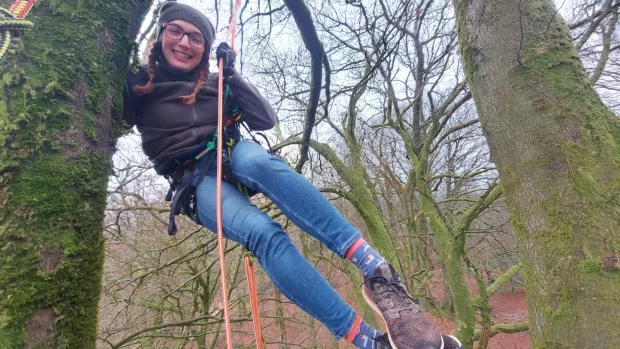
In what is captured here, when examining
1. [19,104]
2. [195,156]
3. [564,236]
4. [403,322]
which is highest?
[195,156]

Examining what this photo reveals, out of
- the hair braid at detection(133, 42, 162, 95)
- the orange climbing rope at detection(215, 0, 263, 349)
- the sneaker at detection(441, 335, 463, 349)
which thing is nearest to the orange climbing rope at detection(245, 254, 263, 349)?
the orange climbing rope at detection(215, 0, 263, 349)

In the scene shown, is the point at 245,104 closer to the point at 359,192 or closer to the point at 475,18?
the point at 475,18

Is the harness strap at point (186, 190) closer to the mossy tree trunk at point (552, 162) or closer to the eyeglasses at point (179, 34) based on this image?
the eyeglasses at point (179, 34)

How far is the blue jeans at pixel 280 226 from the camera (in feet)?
4.74

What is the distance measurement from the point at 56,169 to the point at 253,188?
0.87 m

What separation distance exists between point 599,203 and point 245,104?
1528mm

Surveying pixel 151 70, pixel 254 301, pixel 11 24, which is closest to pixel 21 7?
pixel 11 24

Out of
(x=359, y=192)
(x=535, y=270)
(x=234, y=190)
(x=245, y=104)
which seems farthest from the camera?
(x=359, y=192)

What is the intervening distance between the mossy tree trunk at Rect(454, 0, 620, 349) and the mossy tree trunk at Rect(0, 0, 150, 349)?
4.78 ft

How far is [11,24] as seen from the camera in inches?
38.8

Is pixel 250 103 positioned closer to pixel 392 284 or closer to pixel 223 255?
pixel 223 255

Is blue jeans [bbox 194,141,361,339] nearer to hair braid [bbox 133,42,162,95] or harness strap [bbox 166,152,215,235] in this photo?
harness strap [bbox 166,152,215,235]

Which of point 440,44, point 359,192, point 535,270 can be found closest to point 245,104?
point 535,270

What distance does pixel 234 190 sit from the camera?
1.68 meters
